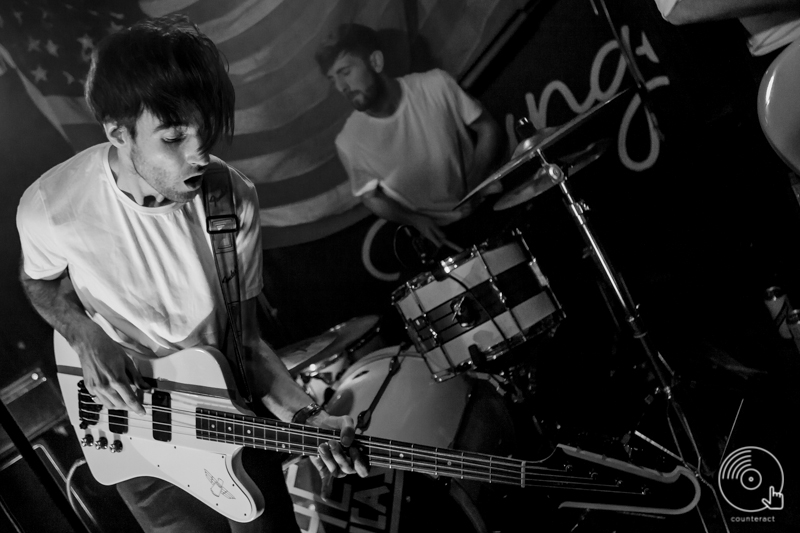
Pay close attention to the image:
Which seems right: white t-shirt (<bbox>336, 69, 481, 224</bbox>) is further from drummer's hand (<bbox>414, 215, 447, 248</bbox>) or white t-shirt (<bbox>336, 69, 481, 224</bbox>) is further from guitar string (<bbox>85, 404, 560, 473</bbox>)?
guitar string (<bbox>85, 404, 560, 473</bbox>)

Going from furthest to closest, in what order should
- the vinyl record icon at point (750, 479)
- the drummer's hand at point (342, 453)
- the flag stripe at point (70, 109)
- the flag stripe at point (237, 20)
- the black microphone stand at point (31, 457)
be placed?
1. the flag stripe at point (237, 20)
2. the flag stripe at point (70, 109)
3. the vinyl record icon at point (750, 479)
4. the drummer's hand at point (342, 453)
5. the black microphone stand at point (31, 457)

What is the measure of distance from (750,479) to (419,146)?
69.2 inches

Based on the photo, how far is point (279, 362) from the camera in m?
1.86

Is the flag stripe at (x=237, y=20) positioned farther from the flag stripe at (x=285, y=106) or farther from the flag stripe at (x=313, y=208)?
the flag stripe at (x=313, y=208)

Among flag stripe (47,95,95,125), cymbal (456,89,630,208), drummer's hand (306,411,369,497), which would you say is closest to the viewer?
drummer's hand (306,411,369,497)

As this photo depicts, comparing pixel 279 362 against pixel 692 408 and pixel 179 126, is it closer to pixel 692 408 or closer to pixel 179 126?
pixel 179 126

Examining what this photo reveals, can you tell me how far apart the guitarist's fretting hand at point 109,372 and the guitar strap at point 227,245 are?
28cm

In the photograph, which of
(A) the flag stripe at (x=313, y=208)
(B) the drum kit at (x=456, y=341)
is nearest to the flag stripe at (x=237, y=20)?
(A) the flag stripe at (x=313, y=208)

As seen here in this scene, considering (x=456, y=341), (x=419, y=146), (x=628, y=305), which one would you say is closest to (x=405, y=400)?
(x=456, y=341)

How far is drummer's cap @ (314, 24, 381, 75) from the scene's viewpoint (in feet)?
8.09

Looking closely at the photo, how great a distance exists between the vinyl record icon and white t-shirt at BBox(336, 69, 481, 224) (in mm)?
1394

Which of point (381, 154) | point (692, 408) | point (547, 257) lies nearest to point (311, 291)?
point (381, 154)

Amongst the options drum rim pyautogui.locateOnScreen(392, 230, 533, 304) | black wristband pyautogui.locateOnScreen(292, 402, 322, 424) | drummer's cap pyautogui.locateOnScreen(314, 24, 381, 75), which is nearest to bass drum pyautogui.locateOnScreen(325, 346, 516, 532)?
drum rim pyautogui.locateOnScreen(392, 230, 533, 304)

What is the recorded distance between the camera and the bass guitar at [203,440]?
5.37 feet
